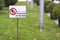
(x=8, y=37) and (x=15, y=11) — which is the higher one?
(x=15, y=11)

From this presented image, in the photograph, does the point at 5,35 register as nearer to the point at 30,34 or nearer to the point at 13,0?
the point at 30,34

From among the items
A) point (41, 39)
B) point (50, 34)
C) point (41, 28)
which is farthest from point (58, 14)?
point (41, 39)

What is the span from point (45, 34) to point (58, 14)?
222 cm

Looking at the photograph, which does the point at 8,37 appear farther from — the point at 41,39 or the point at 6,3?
the point at 6,3

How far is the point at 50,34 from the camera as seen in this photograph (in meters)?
10.8

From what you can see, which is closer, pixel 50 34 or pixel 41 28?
pixel 50 34

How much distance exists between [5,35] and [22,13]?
6.90 ft

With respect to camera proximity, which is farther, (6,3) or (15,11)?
(6,3)

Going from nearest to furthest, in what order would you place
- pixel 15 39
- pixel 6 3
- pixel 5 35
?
pixel 15 39 → pixel 5 35 → pixel 6 3

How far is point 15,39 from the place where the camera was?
31.2 feet

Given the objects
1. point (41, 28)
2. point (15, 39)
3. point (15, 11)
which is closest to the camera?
point (15, 11)

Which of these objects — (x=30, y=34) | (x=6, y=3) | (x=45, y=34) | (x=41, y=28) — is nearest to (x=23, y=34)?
(x=30, y=34)

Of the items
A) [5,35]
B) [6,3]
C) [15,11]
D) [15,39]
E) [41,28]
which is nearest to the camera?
[15,11]

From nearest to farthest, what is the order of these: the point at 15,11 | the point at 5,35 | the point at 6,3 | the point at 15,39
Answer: the point at 15,11 → the point at 15,39 → the point at 5,35 → the point at 6,3
